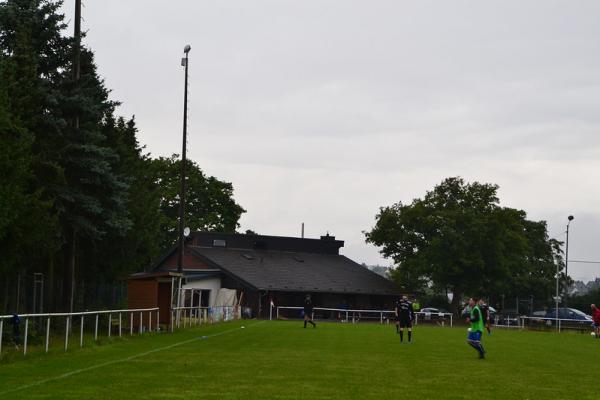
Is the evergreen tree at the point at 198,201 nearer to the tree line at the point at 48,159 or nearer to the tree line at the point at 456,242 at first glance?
the tree line at the point at 456,242

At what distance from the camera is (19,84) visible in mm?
31094

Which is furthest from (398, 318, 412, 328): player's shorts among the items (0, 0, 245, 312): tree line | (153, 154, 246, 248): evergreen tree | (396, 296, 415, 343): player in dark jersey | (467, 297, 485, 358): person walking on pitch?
(153, 154, 246, 248): evergreen tree

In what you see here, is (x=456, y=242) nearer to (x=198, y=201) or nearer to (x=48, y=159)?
(x=198, y=201)

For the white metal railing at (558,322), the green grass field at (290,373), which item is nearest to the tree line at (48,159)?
the green grass field at (290,373)

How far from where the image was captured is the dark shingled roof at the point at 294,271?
71000 millimetres

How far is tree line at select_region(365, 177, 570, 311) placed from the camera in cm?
7362

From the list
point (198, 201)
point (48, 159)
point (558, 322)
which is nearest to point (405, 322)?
point (48, 159)

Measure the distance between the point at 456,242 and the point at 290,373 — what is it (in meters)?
56.1

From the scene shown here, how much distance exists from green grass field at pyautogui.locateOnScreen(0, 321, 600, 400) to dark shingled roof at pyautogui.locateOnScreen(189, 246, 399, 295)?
136 feet

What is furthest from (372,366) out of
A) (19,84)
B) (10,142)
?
(19,84)

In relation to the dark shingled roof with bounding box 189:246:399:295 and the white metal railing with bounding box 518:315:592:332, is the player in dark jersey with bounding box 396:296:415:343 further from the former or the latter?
the dark shingled roof with bounding box 189:246:399:295

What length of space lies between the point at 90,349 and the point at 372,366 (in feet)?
27.8

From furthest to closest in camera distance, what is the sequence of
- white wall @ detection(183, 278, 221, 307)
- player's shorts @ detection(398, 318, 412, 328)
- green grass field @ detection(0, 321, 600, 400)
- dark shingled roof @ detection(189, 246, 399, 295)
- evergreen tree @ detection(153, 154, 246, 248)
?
1. evergreen tree @ detection(153, 154, 246, 248)
2. dark shingled roof @ detection(189, 246, 399, 295)
3. white wall @ detection(183, 278, 221, 307)
4. player's shorts @ detection(398, 318, 412, 328)
5. green grass field @ detection(0, 321, 600, 400)

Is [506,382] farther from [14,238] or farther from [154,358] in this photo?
[14,238]
